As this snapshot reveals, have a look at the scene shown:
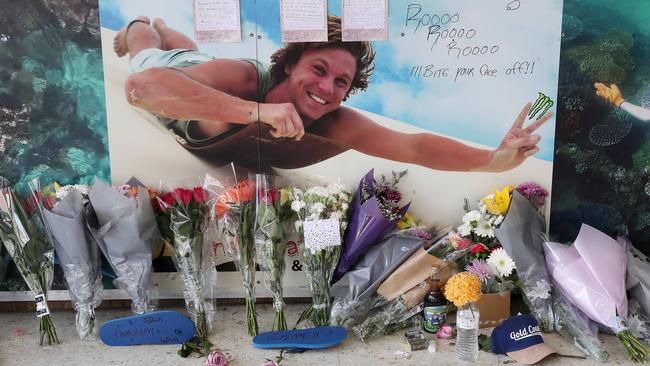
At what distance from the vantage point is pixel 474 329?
1.86m

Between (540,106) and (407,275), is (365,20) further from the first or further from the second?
(407,275)

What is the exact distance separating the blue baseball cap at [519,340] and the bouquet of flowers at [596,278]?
0.19 metres

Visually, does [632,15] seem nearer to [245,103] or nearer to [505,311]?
[505,311]

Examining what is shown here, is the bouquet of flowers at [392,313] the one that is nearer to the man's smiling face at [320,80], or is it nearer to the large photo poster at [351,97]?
the large photo poster at [351,97]

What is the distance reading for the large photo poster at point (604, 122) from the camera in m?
2.09

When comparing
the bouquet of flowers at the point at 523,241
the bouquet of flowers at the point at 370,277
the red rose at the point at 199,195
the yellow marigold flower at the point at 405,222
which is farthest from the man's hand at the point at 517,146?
the red rose at the point at 199,195

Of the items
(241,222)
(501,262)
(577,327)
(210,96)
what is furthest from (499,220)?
(210,96)

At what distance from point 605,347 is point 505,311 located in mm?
355

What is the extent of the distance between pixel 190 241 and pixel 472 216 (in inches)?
41.9

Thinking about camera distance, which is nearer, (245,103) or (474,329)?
(474,329)

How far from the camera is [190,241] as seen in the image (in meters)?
1.98

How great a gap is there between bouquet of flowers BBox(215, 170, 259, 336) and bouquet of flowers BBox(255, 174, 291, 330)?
1.0 inches

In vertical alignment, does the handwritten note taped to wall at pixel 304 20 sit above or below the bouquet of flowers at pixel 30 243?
above

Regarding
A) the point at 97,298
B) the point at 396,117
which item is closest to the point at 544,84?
the point at 396,117
